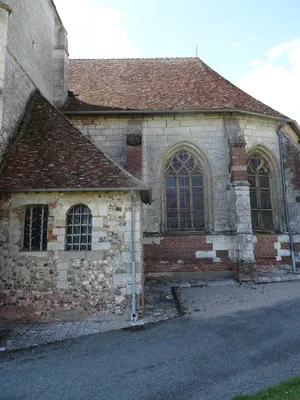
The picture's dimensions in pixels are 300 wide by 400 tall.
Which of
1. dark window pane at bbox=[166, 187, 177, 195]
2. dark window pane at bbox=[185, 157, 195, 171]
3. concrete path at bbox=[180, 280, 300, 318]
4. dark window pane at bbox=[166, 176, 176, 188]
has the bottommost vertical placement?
concrete path at bbox=[180, 280, 300, 318]

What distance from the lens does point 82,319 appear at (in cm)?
660

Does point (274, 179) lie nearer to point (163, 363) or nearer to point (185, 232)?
point (185, 232)

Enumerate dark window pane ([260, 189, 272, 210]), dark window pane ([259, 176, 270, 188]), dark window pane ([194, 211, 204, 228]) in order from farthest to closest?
dark window pane ([259, 176, 270, 188]) < dark window pane ([260, 189, 272, 210]) < dark window pane ([194, 211, 204, 228])

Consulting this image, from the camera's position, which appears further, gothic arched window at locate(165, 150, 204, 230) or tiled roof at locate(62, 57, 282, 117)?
tiled roof at locate(62, 57, 282, 117)

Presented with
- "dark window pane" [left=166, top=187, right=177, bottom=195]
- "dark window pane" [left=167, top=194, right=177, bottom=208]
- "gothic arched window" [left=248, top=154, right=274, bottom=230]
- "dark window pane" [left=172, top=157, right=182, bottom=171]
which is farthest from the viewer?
"gothic arched window" [left=248, top=154, right=274, bottom=230]

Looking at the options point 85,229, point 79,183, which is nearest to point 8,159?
point 79,183

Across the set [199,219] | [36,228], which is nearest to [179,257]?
[199,219]

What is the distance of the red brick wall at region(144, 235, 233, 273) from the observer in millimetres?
10117

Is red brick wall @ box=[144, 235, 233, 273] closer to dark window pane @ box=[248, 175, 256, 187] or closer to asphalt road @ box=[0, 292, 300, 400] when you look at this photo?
dark window pane @ box=[248, 175, 256, 187]

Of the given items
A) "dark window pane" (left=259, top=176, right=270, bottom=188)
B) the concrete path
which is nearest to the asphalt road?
the concrete path

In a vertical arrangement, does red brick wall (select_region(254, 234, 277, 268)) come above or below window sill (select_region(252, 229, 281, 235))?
below

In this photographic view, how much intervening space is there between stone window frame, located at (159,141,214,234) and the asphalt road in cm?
459

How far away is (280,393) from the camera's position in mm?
3295

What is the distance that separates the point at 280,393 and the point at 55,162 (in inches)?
257
